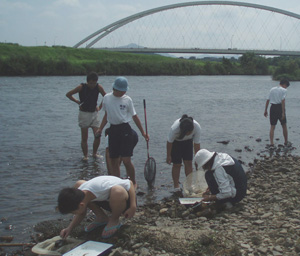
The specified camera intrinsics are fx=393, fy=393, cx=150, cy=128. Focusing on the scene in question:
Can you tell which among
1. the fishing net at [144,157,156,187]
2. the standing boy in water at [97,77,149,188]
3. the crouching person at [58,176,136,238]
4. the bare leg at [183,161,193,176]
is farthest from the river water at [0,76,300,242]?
the crouching person at [58,176,136,238]

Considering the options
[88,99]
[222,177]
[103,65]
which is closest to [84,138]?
[88,99]

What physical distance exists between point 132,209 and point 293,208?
251 cm

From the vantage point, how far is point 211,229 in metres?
5.31

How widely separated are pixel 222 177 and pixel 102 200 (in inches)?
74.1

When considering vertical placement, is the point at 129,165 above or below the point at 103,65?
below

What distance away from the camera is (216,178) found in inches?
235

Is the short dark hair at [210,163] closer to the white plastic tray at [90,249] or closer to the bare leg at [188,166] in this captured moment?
the bare leg at [188,166]

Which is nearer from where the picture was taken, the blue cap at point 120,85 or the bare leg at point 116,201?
the bare leg at point 116,201

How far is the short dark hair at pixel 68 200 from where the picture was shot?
15.0 feet

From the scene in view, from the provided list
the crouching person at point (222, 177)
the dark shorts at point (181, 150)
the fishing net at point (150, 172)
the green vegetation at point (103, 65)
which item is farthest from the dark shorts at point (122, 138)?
the green vegetation at point (103, 65)

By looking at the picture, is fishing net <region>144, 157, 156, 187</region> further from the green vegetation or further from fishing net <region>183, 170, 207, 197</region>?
the green vegetation

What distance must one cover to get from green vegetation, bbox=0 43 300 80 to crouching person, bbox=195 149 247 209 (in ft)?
137

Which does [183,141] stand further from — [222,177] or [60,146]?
[60,146]

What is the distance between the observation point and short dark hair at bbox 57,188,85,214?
15.0 feet
